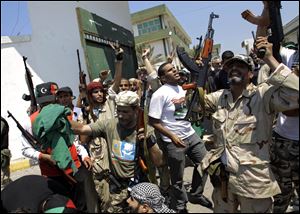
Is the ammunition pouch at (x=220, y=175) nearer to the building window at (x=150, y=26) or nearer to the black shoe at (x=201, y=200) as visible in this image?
the black shoe at (x=201, y=200)

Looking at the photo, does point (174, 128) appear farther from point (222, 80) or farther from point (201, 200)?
point (222, 80)

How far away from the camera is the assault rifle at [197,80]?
2.76 metres

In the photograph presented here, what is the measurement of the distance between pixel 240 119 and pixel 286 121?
0.53 meters

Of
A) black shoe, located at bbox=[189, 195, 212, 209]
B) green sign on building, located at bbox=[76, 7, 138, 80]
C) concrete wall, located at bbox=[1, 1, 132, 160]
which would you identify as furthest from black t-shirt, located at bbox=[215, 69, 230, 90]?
concrete wall, located at bbox=[1, 1, 132, 160]

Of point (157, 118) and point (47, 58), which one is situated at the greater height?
point (47, 58)

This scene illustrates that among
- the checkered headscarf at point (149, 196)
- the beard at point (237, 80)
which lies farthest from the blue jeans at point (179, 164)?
the beard at point (237, 80)

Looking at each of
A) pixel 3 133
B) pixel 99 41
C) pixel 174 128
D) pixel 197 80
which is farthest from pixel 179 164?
pixel 99 41

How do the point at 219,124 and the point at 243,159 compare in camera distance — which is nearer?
the point at 243,159

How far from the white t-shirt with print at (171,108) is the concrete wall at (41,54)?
3.94 meters

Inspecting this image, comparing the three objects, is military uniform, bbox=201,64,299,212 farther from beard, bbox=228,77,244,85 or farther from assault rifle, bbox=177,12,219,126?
assault rifle, bbox=177,12,219,126

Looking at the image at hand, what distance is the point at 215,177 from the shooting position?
230 cm

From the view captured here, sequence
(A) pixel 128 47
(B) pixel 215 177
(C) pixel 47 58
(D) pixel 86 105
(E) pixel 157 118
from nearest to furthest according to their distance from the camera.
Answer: (B) pixel 215 177, (E) pixel 157 118, (D) pixel 86 105, (C) pixel 47 58, (A) pixel 128 47

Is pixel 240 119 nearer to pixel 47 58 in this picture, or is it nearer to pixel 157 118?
pixel 157 118

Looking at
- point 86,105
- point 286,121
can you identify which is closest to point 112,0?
point 86,105
